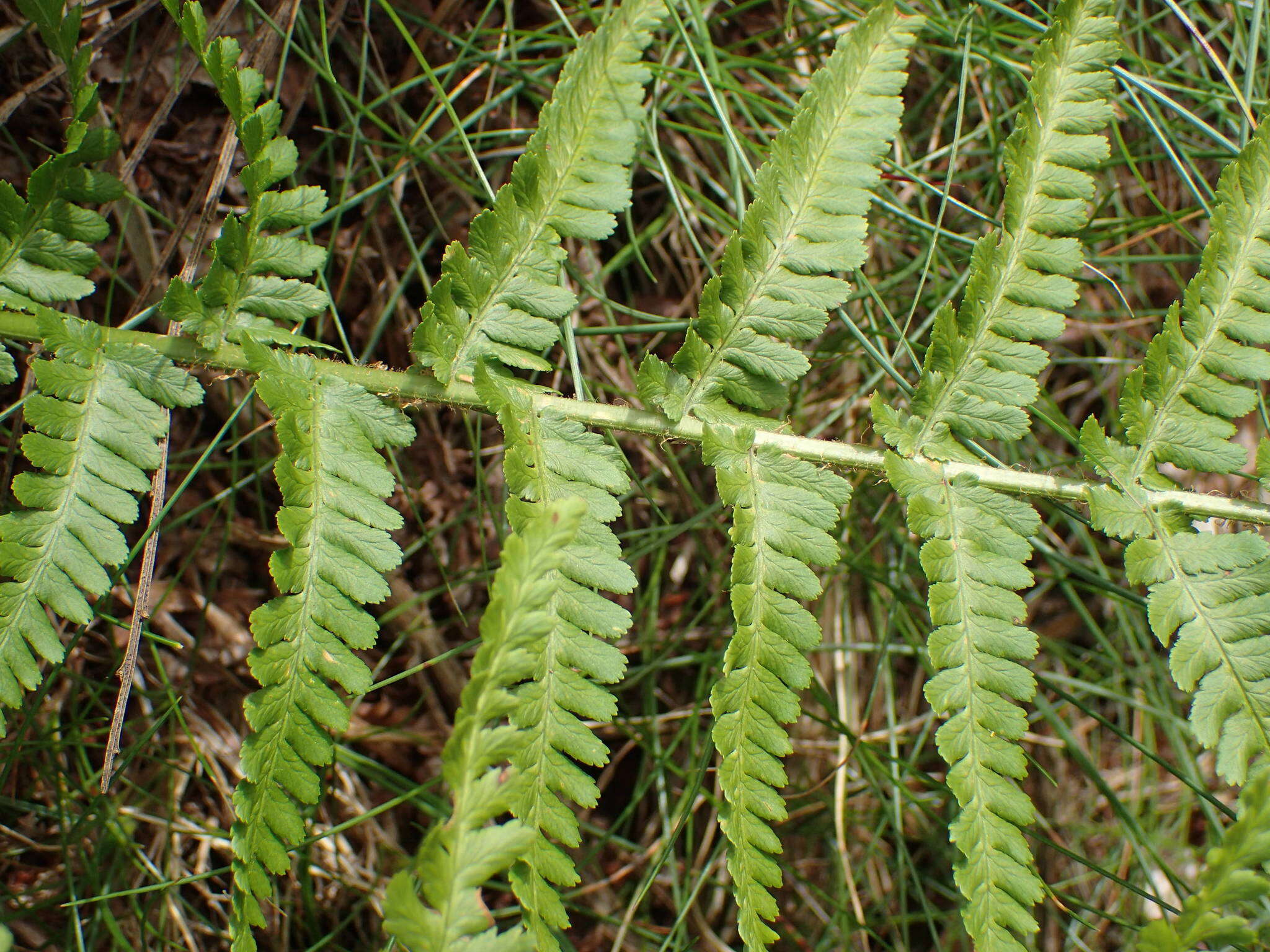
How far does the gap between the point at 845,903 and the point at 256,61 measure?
2.88 m

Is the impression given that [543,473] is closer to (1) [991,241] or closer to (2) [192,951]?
(1) [991,241]

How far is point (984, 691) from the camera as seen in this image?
1612 millimetres

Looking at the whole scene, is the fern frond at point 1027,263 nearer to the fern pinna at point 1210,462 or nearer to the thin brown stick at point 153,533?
the fern pinna at point 1210,462

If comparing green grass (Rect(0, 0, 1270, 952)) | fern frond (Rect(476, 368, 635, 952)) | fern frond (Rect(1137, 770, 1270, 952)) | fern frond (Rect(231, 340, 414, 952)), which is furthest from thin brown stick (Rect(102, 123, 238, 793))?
fern frond (Rect(1137, 770, 1270, 952))

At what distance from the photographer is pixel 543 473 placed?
1646mm

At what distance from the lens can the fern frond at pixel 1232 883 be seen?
4.09 ft

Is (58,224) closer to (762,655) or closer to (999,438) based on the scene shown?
(762,655)

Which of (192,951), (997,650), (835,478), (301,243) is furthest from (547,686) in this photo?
(192,951)

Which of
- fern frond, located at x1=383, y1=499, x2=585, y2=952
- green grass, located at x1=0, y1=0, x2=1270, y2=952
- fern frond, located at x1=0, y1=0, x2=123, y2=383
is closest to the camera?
fern frond, located at x1=383, y1=499, x2=585, y2=952

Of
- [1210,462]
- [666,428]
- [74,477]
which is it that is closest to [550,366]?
[666,428]

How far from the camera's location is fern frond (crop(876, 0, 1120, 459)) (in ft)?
5.46

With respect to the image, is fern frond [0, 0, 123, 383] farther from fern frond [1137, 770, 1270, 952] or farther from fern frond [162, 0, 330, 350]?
fern frond [1137, 770, 1270, 952]

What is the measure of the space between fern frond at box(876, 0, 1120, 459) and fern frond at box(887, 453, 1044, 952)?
0.18 meters

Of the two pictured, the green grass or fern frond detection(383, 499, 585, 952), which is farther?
the green grass
